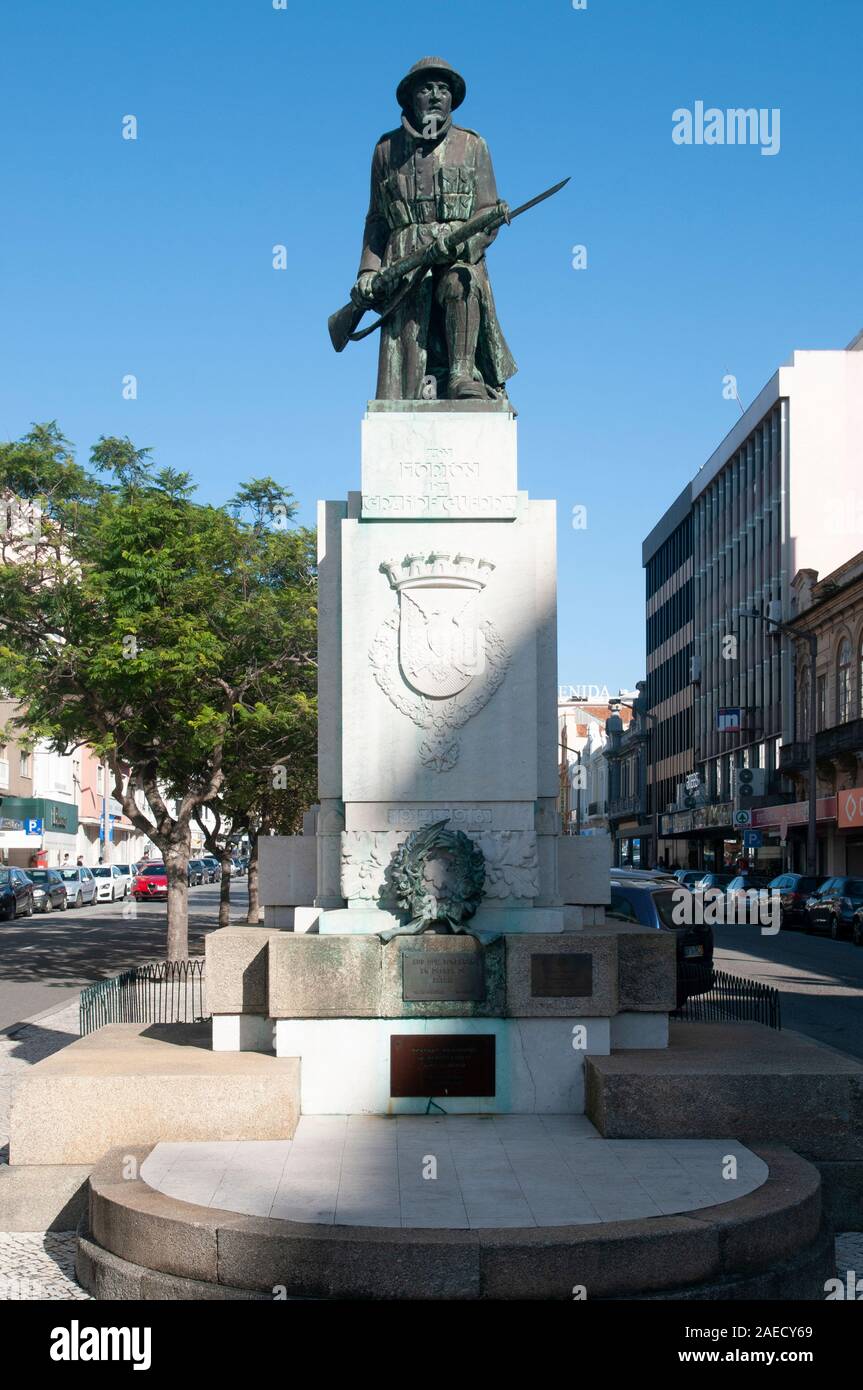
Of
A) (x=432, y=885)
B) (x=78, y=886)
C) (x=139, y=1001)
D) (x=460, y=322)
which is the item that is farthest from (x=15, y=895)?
(x=432, y=885)

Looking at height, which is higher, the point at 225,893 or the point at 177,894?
the point at 177,894

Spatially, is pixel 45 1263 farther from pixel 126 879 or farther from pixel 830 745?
pixel 126 879

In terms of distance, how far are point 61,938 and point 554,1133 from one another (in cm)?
2929

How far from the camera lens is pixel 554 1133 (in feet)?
28.0

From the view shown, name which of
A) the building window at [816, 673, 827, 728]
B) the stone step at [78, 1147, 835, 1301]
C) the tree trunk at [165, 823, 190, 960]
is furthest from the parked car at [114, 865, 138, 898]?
the stone step at [78, 1147, 835, 1301]

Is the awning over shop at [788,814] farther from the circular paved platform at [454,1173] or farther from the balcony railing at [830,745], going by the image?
the circular paved platform at [454,1173]

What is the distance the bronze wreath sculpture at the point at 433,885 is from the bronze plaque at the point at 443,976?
191 millimetres

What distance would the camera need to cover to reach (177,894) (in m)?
23.6

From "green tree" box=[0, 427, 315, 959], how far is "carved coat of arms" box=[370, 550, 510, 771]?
38.7 ft

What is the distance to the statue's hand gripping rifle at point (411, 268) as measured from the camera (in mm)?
10273

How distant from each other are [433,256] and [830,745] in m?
43.6
